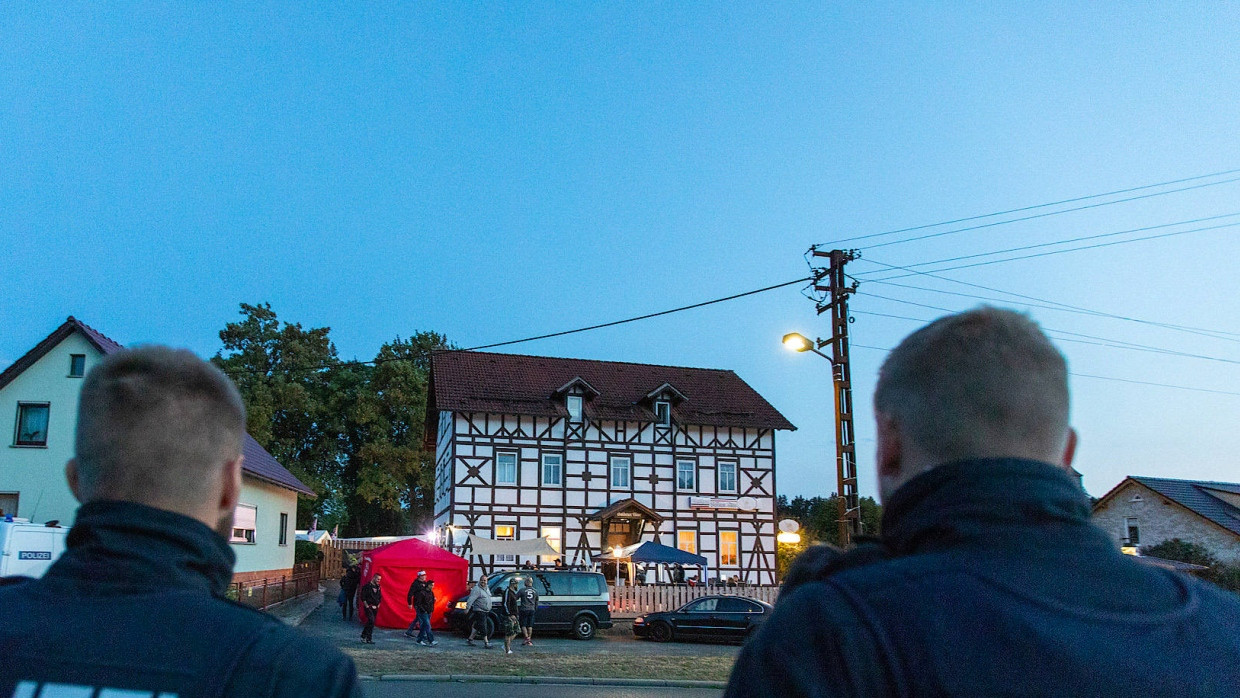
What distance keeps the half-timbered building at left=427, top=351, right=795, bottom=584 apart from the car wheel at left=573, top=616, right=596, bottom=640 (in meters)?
9.49

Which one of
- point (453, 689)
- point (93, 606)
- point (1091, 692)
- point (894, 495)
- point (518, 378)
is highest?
point (518, 378)

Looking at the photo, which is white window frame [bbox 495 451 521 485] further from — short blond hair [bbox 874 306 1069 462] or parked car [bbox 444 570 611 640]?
short blond hair [bbox 874 306 1069 462]

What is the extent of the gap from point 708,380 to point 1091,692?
136 ft

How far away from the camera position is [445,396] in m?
36.7

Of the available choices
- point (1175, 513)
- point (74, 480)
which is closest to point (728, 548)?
point (1175, 513)

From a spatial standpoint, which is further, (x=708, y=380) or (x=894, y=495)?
(x=708, y=380)

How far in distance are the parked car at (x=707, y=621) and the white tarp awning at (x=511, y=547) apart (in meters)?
6.31

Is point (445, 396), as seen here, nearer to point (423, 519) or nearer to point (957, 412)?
point (423, 519)

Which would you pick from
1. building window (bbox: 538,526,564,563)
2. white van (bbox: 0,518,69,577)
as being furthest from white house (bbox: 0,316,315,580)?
building window (bbox: 538,526,564,563)

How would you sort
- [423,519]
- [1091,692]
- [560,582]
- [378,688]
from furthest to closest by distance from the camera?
[423,519], [560,582], [378,688], [1091,692]

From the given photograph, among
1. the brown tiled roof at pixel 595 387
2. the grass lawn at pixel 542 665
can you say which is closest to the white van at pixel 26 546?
the grass lawn at pixel 542 665

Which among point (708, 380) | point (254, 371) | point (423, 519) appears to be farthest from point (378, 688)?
point (423, 519)

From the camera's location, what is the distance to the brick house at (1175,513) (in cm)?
3959

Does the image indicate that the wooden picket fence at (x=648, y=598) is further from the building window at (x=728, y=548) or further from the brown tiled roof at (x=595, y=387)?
the brown tiled roof at (x=595, y=387)
